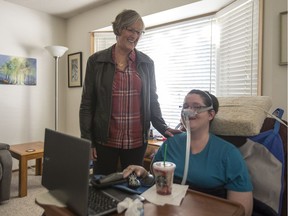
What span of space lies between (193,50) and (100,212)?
247 centimetres

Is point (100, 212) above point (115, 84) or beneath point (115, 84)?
beneath

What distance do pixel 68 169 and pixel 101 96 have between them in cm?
75

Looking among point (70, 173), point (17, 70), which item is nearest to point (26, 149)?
point (17, 70)

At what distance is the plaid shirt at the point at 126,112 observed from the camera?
4.90 feet

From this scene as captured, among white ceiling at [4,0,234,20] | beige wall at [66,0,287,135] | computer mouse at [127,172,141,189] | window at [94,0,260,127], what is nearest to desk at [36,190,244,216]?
computer mouse at [127,172,141,189]

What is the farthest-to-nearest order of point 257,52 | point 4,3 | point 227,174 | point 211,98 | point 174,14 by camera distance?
point 4,3 → point 174,14 → point 257,52 → point 211,98 → point 227,174

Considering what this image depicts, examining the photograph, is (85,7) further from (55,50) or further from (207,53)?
(207,53)

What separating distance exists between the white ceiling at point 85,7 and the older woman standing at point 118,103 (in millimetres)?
1360

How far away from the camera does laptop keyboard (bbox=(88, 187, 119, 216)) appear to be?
79cm

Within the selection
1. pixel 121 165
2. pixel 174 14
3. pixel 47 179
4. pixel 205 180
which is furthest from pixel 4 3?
pixel 205 180

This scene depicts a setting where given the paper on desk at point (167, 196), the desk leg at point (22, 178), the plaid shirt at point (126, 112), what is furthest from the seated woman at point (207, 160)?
the desk leg at point (22, 178)

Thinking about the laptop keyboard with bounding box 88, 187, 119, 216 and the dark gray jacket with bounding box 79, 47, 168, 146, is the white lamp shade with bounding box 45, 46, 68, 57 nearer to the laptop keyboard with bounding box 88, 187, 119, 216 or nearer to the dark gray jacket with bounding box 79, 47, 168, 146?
the dark gray jacket with bounding box 79, 47, 168, 146

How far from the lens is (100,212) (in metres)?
0.77

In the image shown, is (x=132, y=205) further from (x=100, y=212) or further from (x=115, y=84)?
(x=115, y=84)
